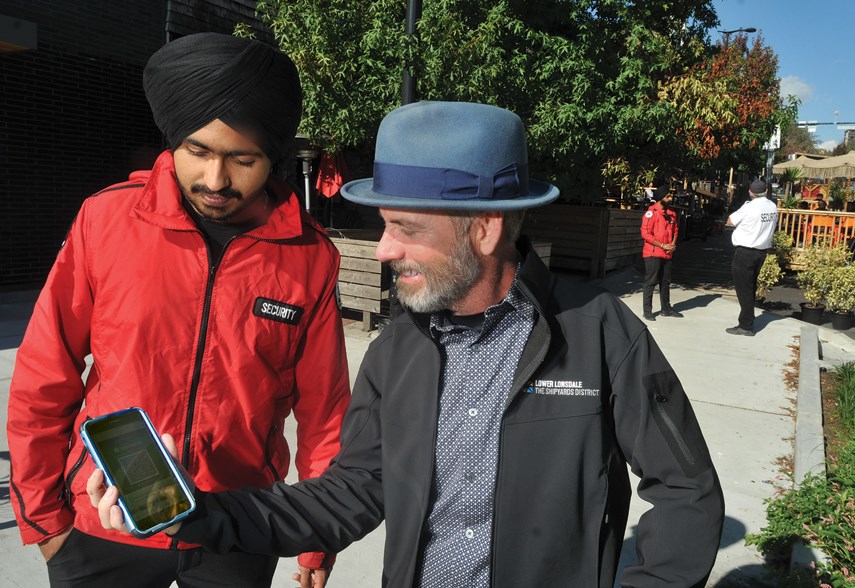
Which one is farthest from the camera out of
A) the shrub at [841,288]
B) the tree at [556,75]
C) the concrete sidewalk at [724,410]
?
the shrub at [841,288]

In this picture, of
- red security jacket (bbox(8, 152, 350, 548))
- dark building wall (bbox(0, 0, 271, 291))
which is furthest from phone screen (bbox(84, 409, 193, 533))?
dark building wall (bbox(0, 0, 271, 291))

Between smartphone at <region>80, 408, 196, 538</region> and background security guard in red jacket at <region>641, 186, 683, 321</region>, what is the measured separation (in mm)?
9458

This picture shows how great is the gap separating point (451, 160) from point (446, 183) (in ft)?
0.18

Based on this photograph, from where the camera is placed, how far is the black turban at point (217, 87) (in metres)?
1.87

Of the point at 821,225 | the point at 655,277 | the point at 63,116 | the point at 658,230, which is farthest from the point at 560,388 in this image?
the point at 821,225

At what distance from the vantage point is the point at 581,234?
14297 mm

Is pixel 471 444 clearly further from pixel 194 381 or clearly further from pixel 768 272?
pixel 768 272

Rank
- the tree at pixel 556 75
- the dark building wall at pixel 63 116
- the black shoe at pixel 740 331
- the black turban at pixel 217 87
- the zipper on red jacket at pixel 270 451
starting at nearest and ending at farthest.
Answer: the black turban at pixel 217 87 → the zipper on red jacket at pixel 270 451 → the tree at pixel 556 75 → the dark building wall at pixel 63 116 → the black shoe at pixel 740 331

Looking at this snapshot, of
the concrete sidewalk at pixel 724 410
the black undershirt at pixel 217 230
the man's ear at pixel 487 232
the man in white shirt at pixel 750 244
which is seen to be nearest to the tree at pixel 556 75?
the man in white shirt at pixel 750 244

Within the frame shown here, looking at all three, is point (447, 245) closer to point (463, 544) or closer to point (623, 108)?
point (463, 544)

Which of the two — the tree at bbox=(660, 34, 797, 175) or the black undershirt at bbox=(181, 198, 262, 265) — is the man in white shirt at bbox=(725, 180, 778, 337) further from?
the black undershirt at bbox=(181, 198, 262, 265)

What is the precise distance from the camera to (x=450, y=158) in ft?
5.26

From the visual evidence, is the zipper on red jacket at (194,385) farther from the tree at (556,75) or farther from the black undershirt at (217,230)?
the tree at (556,75)

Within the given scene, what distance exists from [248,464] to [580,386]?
3.35ft
